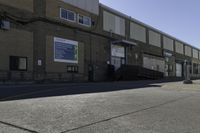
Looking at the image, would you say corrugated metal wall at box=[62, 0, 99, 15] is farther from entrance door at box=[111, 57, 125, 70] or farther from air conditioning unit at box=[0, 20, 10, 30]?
air conditioning unit at box=[0, 20, 10, 30]

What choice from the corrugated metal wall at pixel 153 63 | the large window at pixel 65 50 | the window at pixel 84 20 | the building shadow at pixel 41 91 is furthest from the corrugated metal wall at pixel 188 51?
the building shadow at pixel 41 91

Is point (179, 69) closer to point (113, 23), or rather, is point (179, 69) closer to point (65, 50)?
point (113, 23)

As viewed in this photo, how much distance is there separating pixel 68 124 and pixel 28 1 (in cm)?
2778

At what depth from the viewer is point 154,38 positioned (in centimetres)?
6550

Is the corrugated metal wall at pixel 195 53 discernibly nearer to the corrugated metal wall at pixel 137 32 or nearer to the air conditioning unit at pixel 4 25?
the corrugated metal wall at pixel 137 32

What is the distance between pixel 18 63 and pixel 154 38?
40.5m

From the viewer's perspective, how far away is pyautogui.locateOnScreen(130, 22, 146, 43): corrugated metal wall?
5506cm

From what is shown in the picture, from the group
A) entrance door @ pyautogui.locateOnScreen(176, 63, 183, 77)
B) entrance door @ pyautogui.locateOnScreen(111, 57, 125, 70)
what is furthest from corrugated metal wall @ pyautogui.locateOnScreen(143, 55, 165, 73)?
entrance door @ pyautogui.locateOnScreen(176, 63, 183, 77)

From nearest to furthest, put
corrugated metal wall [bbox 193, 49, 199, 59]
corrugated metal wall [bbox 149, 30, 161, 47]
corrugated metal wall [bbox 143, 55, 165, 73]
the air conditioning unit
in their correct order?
the air conditioning unit, corrugated metal wall [bbox 143, 55, 165, 73], corrugated metal wall [bbox 149, 30, 161, 47], corrugated metal wall [bbox 193, 49, 199, 59]

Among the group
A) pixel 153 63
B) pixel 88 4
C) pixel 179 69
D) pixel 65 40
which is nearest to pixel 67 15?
pixel 65 40

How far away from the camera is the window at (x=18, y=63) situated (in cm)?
3038

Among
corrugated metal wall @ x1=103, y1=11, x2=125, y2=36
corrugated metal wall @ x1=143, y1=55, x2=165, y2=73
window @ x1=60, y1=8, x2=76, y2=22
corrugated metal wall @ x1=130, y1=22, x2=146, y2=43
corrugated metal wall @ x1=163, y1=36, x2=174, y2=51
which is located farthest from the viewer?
corrugated metal wall @ x1=163, y1=36, x2=174, y2=51

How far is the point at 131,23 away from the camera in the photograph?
5478 cm

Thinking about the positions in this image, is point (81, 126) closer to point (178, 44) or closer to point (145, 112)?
point (145, 112)
